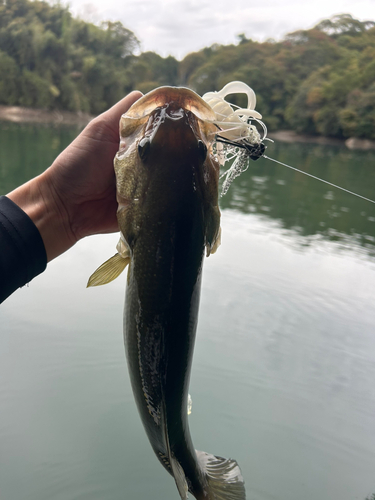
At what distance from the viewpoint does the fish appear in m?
1.55

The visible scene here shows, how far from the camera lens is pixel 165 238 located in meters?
1.54

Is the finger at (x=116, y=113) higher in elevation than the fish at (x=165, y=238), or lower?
Result: higher

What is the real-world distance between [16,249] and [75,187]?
21.6 inches

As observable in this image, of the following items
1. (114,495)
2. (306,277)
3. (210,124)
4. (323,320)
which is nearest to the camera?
(210,124)

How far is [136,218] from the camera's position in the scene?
63.0 inches

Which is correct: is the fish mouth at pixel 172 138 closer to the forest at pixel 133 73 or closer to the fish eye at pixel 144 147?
the fish eye at pixel 144 147

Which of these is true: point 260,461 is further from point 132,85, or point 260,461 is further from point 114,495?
point 132,85

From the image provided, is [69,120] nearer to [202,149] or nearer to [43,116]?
[43,116]

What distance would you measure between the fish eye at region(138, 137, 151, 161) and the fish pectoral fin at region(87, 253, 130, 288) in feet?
1.47

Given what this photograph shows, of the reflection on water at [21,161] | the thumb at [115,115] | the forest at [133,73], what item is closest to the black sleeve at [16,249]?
the thumb at [115,115]

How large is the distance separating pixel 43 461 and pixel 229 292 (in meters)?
3.70

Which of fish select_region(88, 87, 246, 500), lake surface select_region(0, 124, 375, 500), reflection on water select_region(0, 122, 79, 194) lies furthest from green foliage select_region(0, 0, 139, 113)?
fish select_region(88, 87, 246, 500)

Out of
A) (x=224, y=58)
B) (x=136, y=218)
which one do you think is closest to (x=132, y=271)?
(x=136, y=218)

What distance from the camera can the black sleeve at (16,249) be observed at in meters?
2.11
